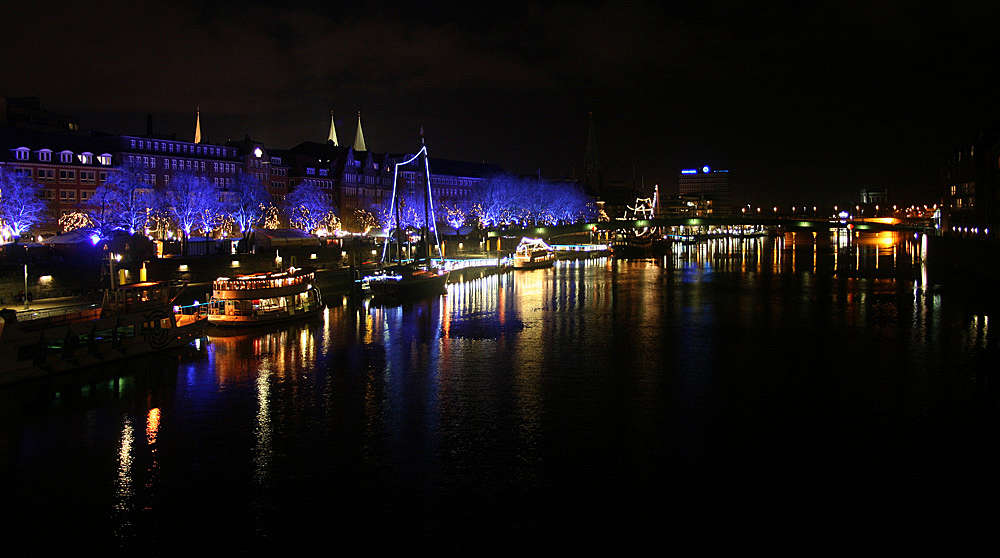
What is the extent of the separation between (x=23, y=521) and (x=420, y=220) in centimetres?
8520

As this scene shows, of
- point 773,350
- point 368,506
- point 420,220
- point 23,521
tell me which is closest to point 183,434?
point 23,521

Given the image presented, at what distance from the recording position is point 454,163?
465 feet

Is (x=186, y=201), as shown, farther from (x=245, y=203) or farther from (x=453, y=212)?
(x=453, y=212)

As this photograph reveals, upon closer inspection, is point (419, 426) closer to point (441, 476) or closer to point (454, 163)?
point (441, 476)

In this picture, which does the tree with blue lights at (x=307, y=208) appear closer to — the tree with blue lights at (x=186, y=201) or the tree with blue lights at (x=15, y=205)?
the tree with blue lights at (x=186, y=201)

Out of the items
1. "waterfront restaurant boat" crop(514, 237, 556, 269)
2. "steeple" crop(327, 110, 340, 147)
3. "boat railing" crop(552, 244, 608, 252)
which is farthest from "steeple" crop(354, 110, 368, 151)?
"waterfront restaurant boat" crop(514, 237, 556, 269)

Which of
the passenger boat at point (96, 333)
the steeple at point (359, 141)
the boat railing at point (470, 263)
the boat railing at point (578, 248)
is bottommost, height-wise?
the passenger boat at point (96, 333)

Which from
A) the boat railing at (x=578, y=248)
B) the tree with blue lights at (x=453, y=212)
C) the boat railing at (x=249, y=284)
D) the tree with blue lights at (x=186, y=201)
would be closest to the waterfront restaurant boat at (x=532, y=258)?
the boat railing at (x=578, y=248)

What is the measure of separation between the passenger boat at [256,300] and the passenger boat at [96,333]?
302 cm

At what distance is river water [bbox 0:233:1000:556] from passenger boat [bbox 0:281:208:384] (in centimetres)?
100

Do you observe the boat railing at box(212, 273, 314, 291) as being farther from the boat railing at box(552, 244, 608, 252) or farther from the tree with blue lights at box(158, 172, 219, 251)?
the boat railing at box(552, 244, 608, 252)

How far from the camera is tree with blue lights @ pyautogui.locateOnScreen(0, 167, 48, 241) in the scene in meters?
50.7

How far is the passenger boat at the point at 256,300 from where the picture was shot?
35031 mm

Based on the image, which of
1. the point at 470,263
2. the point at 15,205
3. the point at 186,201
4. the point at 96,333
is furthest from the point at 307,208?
the point at 96,333
